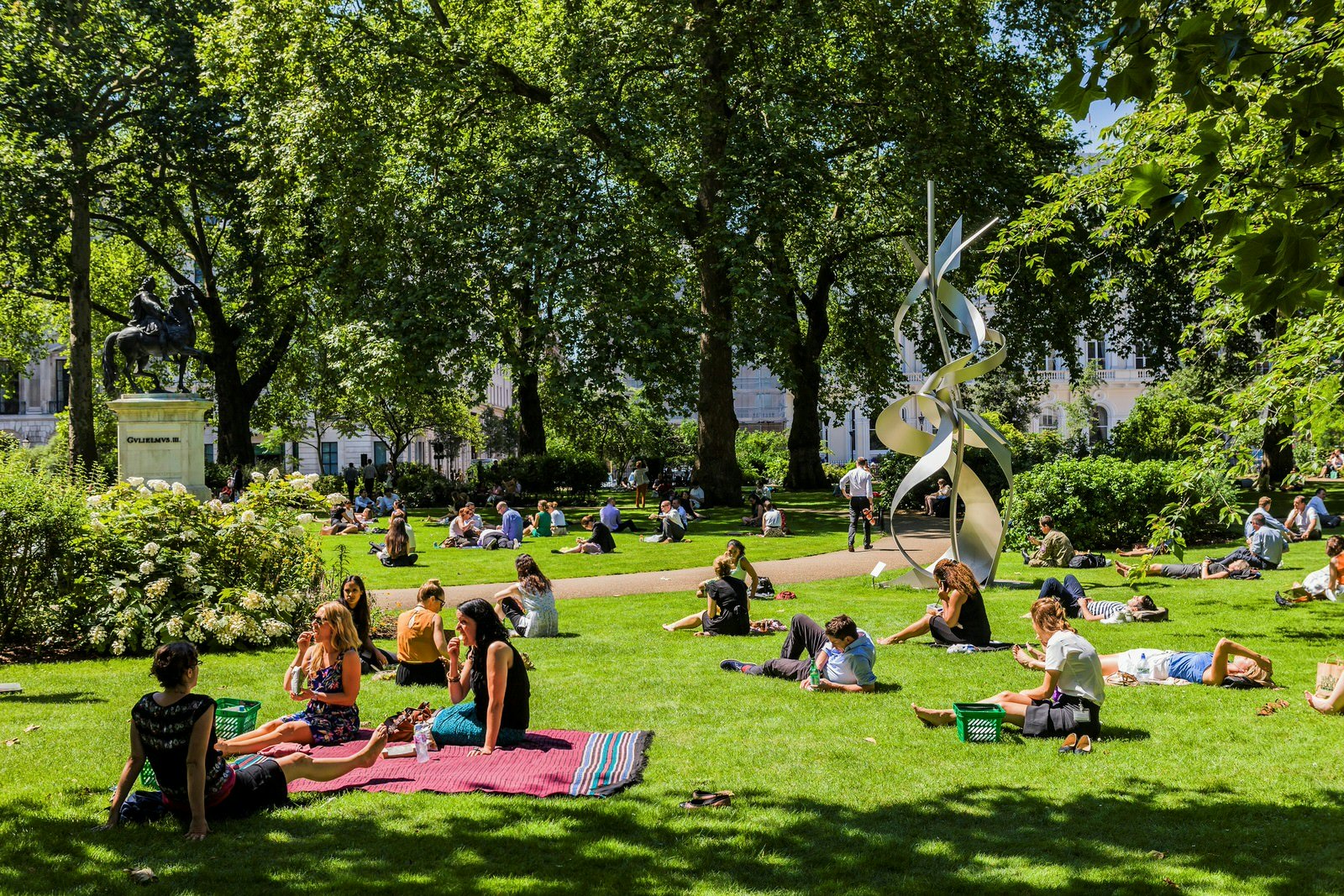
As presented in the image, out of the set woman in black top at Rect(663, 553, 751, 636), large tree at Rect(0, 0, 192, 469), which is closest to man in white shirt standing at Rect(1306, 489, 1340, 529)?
woman in black top at Rect(663, 553, 751, 636)

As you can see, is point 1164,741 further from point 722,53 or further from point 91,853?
point 722,53

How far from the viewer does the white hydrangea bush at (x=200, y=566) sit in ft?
36.9

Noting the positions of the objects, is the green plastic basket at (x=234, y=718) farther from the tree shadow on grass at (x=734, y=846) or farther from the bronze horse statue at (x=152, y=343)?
the bronze horse statue at (x=152, y=343)

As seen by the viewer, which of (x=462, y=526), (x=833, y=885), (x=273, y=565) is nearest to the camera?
(x=833, y=885)

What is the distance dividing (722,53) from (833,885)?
24.5m

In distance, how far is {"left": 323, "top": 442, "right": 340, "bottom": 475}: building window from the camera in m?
76.1

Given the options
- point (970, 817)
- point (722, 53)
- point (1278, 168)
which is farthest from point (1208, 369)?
point (970, 817)

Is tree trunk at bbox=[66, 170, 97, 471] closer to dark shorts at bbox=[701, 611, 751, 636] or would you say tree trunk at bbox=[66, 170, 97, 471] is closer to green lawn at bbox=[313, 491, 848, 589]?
green lawn at bbox=[313, 491, 848, 589]

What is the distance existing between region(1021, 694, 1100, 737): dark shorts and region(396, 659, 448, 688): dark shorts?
4690 mm

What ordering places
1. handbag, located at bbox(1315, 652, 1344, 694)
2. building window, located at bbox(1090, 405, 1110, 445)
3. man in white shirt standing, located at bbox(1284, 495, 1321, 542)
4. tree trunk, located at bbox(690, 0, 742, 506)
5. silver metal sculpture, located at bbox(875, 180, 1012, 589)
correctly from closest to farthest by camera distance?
handbag, located at bbox(1315, 652, 1344, 694), silver metal sculpture, located at bbox(875, 180, 1012, 589), man in white shirt standing, located at bbox(1284, 495, 1321, 542), tree trunk, located at bbox(690, 0, 742, 506), building window, located at bbox(1090, 405, 1110, 445)

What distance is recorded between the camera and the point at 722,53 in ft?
88.9

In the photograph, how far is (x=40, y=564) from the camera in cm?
1134

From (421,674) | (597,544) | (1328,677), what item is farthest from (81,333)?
(1328,677)

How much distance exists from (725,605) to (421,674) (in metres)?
3.78
